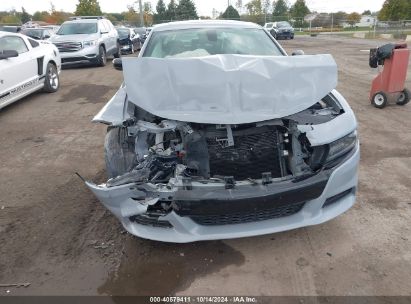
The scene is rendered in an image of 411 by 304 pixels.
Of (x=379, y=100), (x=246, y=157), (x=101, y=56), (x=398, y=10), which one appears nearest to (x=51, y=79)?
(x=101, y=56)

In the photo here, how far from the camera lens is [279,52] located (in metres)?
4.47

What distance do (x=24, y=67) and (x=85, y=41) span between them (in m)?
5.55

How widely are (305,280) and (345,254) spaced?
1.53 feet

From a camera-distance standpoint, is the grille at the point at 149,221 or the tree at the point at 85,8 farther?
the tree at the point at 85,8

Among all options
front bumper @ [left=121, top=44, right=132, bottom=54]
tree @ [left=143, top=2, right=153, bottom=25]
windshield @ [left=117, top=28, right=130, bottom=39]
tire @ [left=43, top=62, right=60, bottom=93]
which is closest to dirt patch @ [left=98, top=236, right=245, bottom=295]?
tire @ [left=43, top=62, right=60, bottom=93]

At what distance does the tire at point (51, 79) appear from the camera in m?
8.99

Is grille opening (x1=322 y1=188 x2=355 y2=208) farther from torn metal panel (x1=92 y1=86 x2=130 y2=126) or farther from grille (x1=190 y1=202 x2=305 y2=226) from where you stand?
torn metal panel (x1=92 y1=86 x2=130 y2=126)

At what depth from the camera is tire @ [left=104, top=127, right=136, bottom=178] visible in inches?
115

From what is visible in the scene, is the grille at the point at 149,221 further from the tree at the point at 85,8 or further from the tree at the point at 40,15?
the tree at the point at 40,15

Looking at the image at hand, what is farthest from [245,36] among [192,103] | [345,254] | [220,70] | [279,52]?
[345,254]

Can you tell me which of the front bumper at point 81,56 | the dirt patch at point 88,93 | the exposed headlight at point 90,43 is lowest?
the dirt patch at point 88,93

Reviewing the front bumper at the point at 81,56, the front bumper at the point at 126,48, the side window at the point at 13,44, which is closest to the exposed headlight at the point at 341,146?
the side window at the point at 13,44

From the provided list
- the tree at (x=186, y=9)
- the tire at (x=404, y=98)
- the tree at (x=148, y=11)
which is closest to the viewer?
the tire at (x=404, y=98)

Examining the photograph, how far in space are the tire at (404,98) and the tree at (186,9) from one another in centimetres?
5587
